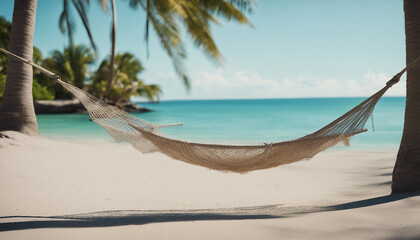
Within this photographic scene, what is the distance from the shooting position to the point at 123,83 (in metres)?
14.4

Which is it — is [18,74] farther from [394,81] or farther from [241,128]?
[241,128]

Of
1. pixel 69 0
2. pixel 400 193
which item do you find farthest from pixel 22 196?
pixel 69 0

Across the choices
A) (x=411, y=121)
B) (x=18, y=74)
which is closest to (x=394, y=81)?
(x=411, y=121)

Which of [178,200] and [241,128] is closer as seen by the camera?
[178,200]

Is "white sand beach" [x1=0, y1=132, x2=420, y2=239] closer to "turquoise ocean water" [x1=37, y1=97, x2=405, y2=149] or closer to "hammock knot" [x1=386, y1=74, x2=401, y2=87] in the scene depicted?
"hammock knot" [x1=386, y1=74, x2=401, y2=87]

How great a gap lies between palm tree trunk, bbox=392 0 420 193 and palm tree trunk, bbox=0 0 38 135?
314cm

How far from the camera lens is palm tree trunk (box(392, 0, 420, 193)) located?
1.73m

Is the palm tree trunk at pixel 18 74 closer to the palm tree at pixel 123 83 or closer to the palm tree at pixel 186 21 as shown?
the palm tree at pixel 186 21

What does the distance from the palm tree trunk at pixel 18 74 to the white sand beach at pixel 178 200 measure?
0.19 metres

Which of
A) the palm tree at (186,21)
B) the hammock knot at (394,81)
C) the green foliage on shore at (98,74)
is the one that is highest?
the green foliage on shore at (98,74)

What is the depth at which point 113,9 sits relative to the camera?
17.0 feet

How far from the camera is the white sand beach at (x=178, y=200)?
131 centimetres

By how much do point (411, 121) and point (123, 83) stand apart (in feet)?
44.9

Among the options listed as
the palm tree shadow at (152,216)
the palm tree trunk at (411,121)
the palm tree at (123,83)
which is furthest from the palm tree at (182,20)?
the palm tree at (123,83)
